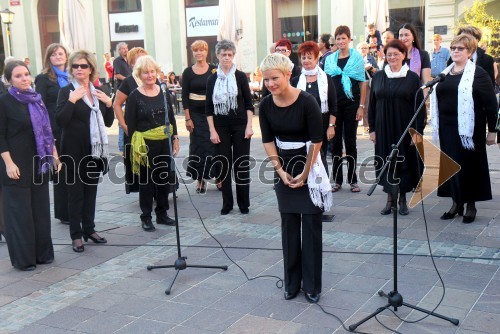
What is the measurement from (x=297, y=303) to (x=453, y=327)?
109 cm

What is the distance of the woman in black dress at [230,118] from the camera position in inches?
260

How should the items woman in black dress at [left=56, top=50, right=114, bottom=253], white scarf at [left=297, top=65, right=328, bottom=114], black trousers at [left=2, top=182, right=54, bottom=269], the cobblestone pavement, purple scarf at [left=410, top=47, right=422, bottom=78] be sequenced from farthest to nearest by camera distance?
1. purple scarf at [left=410, top=47, right=422, bottom=78]
2. white scarf at [left=297, top=65, right=328, bottom=114]
3. woman in black dress at [left=56, top=50, right=114, bottom=253]
4. black trousers at [left=2, top=182, right=54, bottom=269]
5. the cobblestone pavement

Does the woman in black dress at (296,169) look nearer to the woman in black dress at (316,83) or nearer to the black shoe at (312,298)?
the black shoe at (312,298)

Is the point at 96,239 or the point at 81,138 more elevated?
the point at 81,138

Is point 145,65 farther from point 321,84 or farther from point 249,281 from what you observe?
point 249,281

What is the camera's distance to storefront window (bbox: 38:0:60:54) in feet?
87.1

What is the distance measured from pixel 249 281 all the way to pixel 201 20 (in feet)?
67.1

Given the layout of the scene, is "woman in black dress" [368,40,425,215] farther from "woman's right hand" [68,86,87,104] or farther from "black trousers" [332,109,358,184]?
"woman's right hand" [68,86,87,104]

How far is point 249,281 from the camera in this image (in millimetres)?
4754

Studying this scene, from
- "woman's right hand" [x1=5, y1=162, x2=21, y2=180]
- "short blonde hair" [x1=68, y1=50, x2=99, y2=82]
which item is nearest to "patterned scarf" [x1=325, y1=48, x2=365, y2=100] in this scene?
"short blonde hair" [x1=68, y1=50, x2=99, y2=82]

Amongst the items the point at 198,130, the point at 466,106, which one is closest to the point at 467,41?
the point at 466,106

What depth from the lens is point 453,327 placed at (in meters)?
3.77

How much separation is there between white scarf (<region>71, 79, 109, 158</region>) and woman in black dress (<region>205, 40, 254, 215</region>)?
4.48ft

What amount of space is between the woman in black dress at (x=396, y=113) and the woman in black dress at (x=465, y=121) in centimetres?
27
